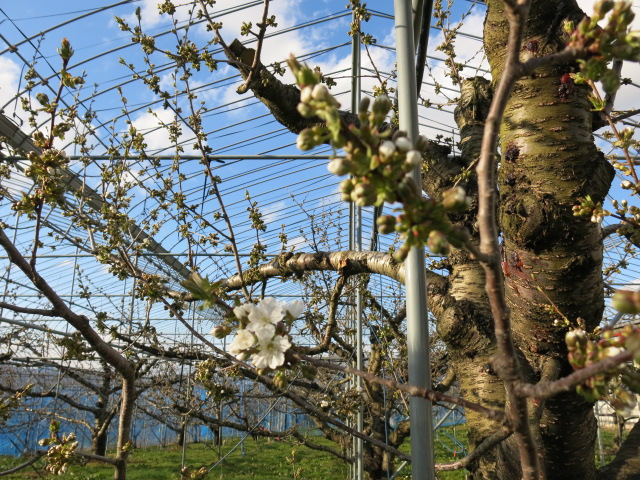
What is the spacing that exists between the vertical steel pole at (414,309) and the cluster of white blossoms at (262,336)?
41 centimetres

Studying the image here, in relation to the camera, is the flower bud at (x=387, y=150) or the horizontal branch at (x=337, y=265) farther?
the horizontal branch at (x=337, y=265)

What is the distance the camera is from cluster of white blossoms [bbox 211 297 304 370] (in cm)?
80

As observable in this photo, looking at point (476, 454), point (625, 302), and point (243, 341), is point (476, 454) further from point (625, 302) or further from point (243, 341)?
point (625, 302)

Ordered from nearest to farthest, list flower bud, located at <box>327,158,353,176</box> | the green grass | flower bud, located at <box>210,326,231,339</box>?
flower bud, located at <box>327,158,353,176</box>
flower bud, located at <box>210,326,231,339</box>
the green grass

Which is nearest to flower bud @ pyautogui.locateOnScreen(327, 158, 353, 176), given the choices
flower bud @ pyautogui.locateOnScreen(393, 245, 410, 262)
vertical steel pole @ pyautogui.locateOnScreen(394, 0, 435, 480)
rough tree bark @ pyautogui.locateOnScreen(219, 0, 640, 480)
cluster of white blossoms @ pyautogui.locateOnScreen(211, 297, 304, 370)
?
flower bud @ pyautogui.locateOnScreen(393, 245, 410, 262)

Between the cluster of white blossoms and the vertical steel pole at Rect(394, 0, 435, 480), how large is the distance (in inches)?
16.1

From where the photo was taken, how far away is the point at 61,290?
15.1 metres

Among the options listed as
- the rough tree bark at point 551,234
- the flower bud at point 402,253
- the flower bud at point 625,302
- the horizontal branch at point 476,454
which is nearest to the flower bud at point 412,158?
the flower bud at point 402,253

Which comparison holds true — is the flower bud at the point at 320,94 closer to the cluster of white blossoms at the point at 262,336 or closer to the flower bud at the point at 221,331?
the cluster of white blossoms at the point at 262,336

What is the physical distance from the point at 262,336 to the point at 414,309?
1.62 feet

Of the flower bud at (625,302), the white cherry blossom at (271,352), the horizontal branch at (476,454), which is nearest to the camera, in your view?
the flower bud at (625,302)

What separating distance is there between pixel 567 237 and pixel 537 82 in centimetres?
54

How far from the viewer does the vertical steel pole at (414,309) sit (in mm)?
1061

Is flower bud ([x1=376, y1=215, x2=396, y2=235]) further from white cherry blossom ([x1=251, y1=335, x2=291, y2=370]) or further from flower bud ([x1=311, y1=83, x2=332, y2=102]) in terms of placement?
white cherry blossom ([x1=251, y1=335, x2=291, y2=370])
